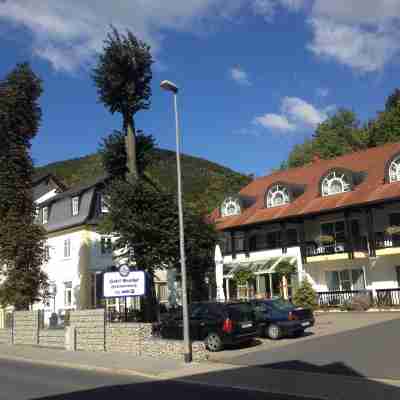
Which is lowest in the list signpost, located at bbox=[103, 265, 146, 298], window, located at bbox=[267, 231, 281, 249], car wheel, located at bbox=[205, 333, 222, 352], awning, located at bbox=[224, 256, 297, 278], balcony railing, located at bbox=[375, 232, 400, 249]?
car wheel, located at bbox=[205, 333, 222, 352]

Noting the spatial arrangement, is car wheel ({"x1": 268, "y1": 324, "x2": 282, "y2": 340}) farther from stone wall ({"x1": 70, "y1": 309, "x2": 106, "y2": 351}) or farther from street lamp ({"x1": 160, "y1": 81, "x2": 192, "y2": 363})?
stone wall ({"x1": 70, "y1": 309, "x2": 106, "y2": 351})

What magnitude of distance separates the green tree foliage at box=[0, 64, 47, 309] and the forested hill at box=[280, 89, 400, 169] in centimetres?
2719

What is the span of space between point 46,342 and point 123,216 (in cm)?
627

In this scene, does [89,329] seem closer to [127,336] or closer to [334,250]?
[127,336]

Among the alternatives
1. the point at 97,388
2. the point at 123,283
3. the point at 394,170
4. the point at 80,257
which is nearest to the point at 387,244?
the point at 394,170

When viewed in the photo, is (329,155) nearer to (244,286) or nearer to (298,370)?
(244,286)

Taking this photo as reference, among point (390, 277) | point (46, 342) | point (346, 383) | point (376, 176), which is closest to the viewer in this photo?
point (346, 383)

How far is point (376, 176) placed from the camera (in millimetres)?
33031

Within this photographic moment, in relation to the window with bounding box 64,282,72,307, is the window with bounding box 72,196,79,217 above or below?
above

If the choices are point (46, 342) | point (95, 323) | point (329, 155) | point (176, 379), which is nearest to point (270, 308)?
point (95, 323)

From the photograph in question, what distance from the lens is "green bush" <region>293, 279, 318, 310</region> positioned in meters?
31.2

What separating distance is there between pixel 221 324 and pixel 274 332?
9.81 feet

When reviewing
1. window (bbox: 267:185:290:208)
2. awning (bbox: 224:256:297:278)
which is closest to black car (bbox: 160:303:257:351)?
awning (bbox: 224:256:297:278)

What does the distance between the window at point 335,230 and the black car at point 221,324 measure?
16.1 metres
